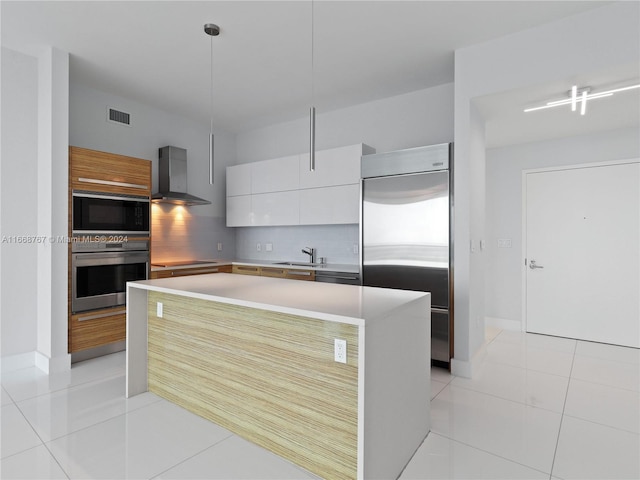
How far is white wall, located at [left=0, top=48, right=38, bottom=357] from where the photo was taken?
3.19m

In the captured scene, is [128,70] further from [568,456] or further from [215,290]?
[568,456]

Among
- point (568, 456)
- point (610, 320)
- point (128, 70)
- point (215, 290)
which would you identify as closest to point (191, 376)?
point (215, 290)

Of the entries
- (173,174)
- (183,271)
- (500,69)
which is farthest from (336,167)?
(183,271)

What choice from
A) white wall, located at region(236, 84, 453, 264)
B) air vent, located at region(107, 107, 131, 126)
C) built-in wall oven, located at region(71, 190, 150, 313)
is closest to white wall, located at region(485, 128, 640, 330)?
white wall, located at region(236, 84, 453, 264)

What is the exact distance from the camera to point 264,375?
81.7 inches

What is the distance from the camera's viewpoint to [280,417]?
2.00 metres

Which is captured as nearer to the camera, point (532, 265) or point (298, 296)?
point (298, 296)

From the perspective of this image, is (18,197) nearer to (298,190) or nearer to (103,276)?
(103,276)

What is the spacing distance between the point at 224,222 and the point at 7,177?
2.74m

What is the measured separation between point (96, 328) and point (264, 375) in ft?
7.86

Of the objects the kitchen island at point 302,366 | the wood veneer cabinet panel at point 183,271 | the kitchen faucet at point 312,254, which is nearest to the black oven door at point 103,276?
the wood veneer cabinet panel at point 183,271

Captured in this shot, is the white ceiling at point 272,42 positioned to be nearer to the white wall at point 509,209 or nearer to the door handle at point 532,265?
the white wall at point 509,209

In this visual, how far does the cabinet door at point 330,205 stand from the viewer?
13.6 ft

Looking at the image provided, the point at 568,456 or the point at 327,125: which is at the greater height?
the point at 327,125
